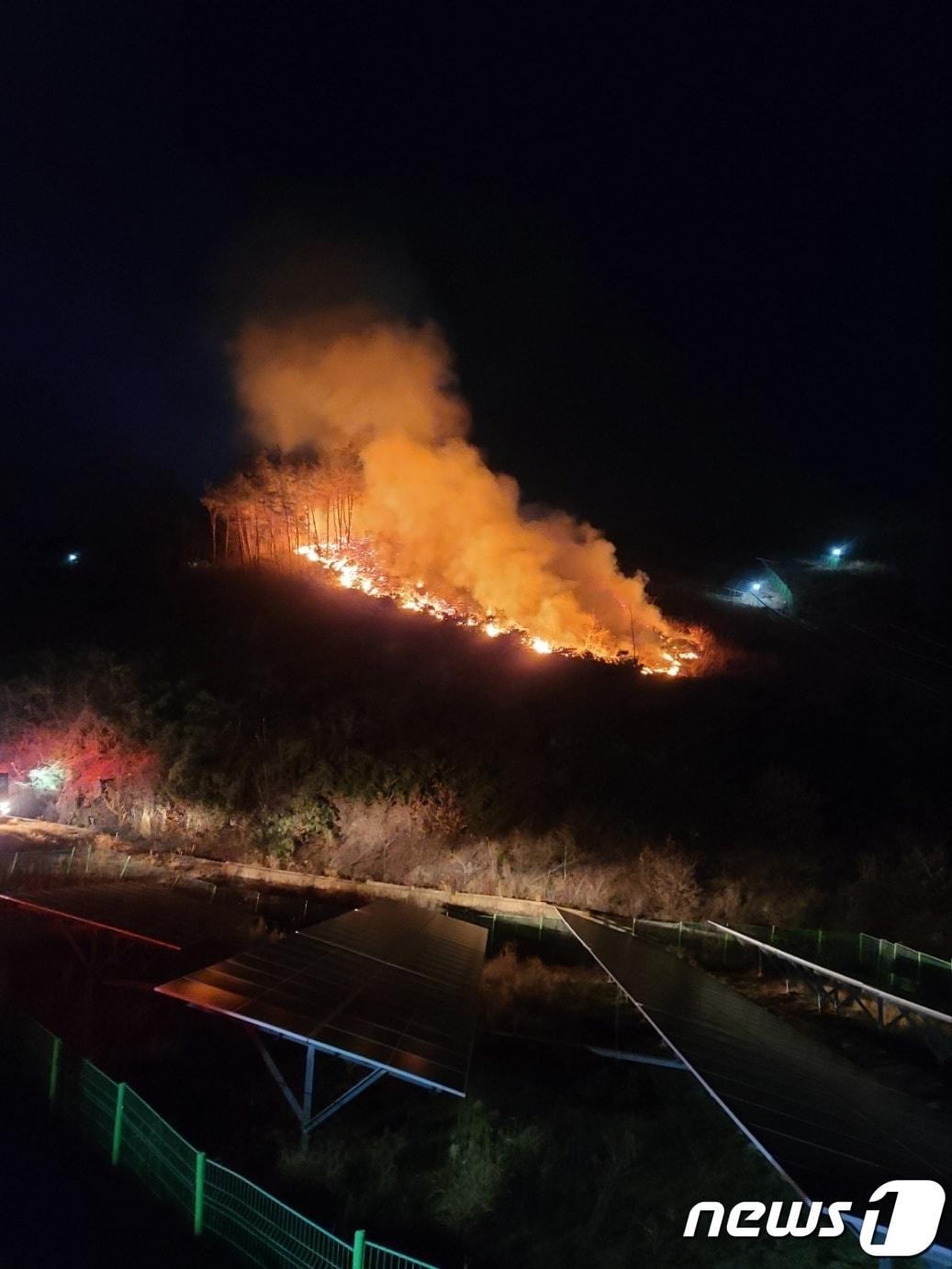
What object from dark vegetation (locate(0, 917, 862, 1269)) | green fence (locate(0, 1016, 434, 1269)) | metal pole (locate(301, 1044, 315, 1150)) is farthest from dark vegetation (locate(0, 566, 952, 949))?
green fence (locate(0, 1016, 434, 1269))

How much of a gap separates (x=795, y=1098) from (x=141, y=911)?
12.6 meters

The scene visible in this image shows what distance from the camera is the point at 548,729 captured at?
86.7 feet

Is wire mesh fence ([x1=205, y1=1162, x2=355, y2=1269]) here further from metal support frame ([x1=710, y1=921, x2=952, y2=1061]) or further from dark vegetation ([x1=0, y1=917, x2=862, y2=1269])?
metal support frame ([x1=710, y1=921, x2=952, y2=1061])

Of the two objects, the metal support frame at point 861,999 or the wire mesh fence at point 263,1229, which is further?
the metal support frame at point 861,999

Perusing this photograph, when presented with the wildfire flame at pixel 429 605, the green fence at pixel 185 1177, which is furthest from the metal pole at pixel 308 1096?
the wildfire flame at pixel 429 605

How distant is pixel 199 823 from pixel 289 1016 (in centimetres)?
1814

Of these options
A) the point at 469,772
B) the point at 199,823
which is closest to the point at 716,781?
the point at 469,772

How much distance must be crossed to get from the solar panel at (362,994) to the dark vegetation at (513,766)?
8.82 meters

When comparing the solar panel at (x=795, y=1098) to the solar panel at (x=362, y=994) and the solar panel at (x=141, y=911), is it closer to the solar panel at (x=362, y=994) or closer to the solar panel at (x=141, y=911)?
the solar panel at (x=362, y=994)

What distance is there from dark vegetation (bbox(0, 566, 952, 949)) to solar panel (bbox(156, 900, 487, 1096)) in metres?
8.82

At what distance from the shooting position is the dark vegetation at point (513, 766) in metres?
19.9

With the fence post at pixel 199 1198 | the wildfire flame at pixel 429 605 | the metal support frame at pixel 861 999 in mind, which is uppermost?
the wildfire flame at pixel 429 605

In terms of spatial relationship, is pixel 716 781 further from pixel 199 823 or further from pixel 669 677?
pixel 199 823

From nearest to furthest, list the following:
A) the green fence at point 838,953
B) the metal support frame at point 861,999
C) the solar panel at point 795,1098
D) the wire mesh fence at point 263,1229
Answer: the wire mesh fence at point 263,1229
the solar panel at point 795,1098
the metal support frame at point 861,999
the green fence at point 838,953
